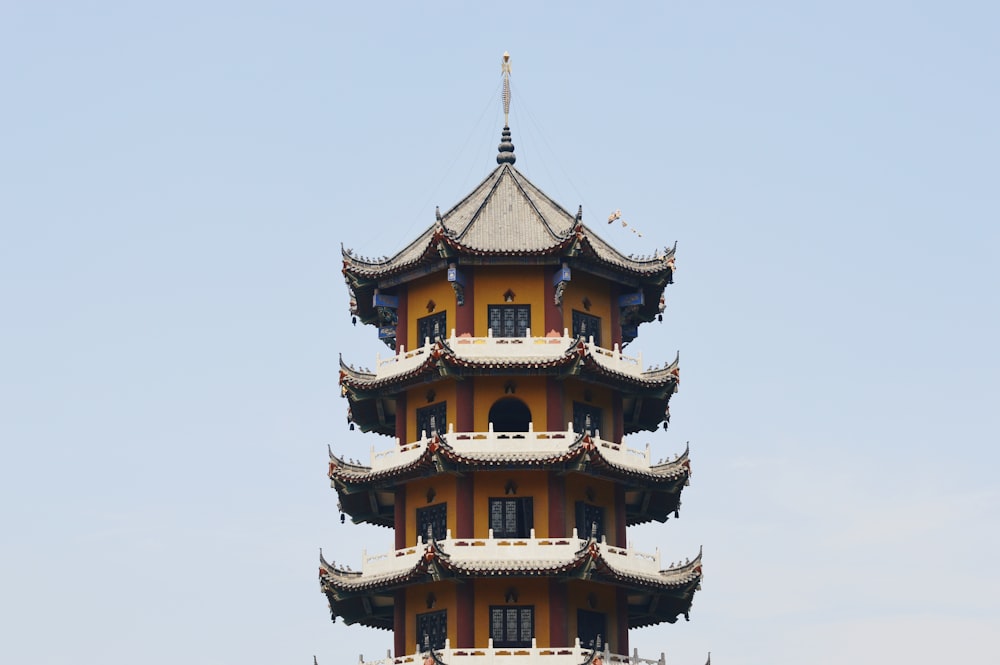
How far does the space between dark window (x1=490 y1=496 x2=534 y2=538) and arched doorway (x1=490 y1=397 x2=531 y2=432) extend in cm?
294

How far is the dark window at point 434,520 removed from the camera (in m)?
61.5

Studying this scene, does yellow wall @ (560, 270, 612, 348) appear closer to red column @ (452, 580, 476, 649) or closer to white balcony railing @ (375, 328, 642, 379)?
white balcony railing @ (375, 328, 642, 379)

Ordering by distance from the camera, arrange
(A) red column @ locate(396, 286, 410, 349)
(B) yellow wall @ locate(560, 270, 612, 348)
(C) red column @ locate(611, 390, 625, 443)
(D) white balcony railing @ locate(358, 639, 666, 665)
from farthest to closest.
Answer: (A) red column @ locate(396, 286, 410, 349)
(C) red column @ locate(611, 390, 625, 443)
(B) yellow wall @ locate(560, 270, 612, 348)
(D) white balcony railing @ locate(358, 639, 666, 665)

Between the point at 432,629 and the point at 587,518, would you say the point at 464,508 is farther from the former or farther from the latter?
the point at 587,518

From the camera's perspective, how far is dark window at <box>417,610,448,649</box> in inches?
2366

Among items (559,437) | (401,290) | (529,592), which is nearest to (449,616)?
(529,592)

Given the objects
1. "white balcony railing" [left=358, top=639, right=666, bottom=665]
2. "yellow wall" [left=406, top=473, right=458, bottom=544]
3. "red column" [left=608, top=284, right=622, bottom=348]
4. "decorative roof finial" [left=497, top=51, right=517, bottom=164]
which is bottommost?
"white balcony railing" [left=358, top=639, right=666, bottom=665]

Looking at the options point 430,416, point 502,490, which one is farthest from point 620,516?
point 430,416

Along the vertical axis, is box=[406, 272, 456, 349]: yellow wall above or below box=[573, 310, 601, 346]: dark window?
above

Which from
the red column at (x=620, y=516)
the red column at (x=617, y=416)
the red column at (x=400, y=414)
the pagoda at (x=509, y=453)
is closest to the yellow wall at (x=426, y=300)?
the pagoda at (x=509, y=453)

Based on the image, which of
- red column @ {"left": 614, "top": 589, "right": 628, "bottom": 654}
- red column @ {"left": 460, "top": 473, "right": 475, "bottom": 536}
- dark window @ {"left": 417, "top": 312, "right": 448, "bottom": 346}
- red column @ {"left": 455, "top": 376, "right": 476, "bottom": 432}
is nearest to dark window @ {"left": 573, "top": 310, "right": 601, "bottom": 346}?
red column @ {"left": 455, "top": 376, "right": 476, "bottom": 432}

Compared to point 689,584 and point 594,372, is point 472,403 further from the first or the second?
point 689,584

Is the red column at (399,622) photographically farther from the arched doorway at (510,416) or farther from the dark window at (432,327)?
the dark window at (432,327)

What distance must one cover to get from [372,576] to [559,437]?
782 centimetres
